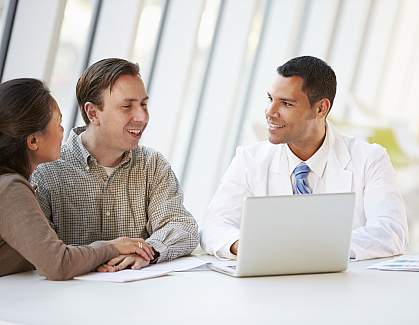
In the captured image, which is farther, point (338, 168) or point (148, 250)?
point (338, 168)

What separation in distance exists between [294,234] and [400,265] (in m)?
0.54

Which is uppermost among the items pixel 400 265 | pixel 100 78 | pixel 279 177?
pixel 100 78

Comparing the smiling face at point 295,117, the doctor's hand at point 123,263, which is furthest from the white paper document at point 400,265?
the doctor's hand at point 123,263

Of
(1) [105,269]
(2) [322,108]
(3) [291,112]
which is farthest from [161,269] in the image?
(2) [322,108]

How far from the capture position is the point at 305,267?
2516mm

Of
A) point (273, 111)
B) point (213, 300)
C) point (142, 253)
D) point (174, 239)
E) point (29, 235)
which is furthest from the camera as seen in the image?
point (273, 111)

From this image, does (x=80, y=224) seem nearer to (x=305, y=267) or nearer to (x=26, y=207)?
(x=26, y=207)

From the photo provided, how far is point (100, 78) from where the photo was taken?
2.81m

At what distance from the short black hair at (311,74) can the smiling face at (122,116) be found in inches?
32.1

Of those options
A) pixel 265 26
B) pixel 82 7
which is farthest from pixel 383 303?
pixel 265 26

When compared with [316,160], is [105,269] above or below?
below

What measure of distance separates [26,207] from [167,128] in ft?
10.2

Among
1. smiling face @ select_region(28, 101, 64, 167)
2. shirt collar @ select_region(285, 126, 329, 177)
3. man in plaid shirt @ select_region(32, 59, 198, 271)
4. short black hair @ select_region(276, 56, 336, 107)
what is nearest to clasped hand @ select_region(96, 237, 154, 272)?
man in plaid shirt @ select_region(32, 59, 198, 271)

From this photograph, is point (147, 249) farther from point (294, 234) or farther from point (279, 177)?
point (279, 177)
